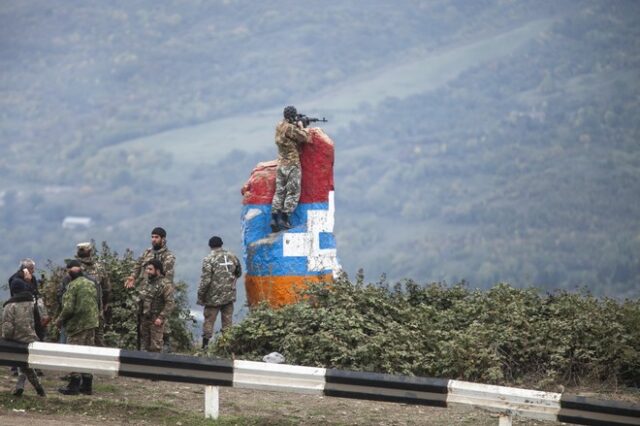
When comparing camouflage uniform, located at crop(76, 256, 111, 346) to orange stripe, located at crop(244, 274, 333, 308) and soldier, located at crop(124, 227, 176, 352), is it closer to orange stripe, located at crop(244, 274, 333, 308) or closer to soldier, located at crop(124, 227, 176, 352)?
soldier, located at crop(124, 227, 176, 352)

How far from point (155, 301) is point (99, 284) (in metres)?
1.04

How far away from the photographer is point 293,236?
2277cm

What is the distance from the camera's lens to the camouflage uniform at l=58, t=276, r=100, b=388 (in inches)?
725

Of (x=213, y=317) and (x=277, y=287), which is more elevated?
(x=277, y=287)

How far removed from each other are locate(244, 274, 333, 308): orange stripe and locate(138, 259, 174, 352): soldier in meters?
2.41

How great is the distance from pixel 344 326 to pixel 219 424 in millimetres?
3892

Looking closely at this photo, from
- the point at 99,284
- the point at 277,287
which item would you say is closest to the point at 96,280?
the point at 99,284

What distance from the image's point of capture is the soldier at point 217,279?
22.1 m

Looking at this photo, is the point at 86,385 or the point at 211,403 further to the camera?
the point at 86,385

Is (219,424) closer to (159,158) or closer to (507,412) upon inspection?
(507,412)

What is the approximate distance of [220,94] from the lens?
134 m

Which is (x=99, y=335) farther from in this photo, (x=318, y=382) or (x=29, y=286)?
(x=318, y=382)

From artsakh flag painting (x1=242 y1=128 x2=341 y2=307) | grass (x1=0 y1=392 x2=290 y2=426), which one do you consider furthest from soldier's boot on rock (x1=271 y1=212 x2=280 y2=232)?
grass (x1=0 y1=392 x2=290 y2=426)

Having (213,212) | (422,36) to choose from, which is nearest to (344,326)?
(213,212)
